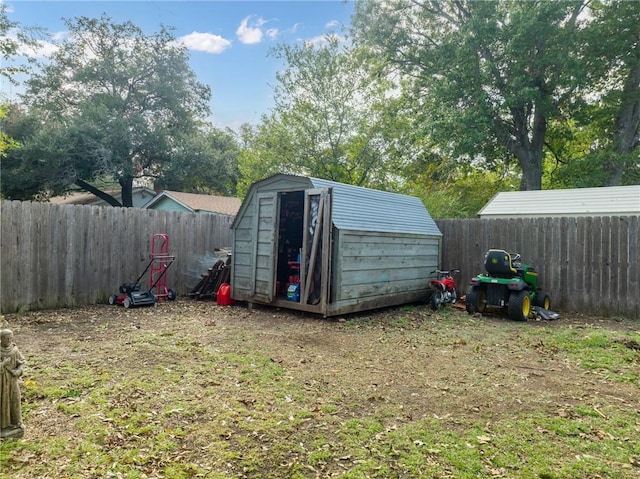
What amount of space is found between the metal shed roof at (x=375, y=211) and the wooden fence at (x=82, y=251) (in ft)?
11.7

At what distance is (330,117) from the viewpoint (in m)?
12.6

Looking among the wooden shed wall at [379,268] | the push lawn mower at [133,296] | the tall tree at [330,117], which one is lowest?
the push lawn mower at [133,296]

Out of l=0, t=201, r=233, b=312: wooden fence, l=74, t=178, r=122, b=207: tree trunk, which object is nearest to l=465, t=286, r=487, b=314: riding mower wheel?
l=0, t=201, r=233, b=312: wooden fence

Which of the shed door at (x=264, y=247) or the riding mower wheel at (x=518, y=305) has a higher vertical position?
the shed door at (x=264, y=247)

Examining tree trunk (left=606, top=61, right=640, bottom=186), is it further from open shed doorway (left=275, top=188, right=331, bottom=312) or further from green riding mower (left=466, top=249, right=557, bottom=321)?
open shed doorway (left=275, top=188, right=331, bottom=312)

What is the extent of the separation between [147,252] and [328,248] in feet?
12.9

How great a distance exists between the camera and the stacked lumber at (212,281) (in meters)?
7.86

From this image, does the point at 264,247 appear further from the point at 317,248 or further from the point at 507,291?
the point at 507,291

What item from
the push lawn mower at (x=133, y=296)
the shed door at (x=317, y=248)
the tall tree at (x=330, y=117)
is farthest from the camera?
the tall tree at (x=330, y=117)

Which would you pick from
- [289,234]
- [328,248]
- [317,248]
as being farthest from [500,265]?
[289,234]

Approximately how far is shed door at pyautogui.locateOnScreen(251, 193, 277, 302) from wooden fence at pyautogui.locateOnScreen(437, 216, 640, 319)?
4.30 meters

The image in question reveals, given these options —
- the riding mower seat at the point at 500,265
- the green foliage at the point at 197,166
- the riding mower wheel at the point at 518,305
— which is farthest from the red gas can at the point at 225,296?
the green foliage at the point at 197,166

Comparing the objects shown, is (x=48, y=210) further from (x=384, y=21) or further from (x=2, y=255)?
(x=384, y=21)

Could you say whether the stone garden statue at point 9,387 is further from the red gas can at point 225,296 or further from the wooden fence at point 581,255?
the wooden fence at point 581,255
